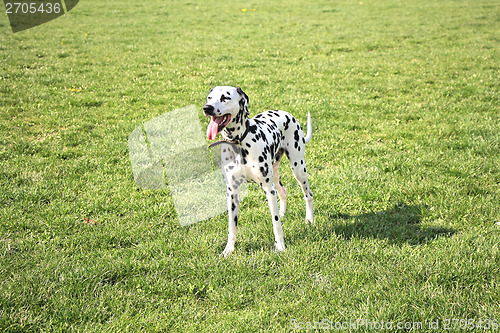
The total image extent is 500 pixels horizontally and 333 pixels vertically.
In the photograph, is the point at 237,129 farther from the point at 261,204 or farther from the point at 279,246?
the point at 261,204

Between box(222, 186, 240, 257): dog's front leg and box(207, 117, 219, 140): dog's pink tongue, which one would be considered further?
box(222, 186, 240, 257): dog's front leg

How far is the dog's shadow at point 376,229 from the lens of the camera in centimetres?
541

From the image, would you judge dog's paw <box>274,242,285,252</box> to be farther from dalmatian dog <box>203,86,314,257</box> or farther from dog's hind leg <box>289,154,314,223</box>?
dog's hind leg <box>289,154,314,223</box>

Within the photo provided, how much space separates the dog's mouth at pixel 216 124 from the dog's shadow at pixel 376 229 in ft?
→ 6.45

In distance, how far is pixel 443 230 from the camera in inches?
220

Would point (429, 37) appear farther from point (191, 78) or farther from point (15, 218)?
point (15, 218)

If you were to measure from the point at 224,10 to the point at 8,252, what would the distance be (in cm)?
2506

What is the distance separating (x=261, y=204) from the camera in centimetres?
655

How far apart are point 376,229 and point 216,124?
2.85 m

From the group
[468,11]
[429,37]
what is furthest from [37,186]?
[468,11]

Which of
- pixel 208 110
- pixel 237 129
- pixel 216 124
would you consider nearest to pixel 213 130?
pixel 216 124

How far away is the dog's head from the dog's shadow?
1.96m

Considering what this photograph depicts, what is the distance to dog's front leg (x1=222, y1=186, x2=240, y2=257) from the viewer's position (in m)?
4.98

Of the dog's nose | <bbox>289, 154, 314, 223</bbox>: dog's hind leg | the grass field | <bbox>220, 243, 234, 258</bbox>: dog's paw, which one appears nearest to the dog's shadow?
the grass field
